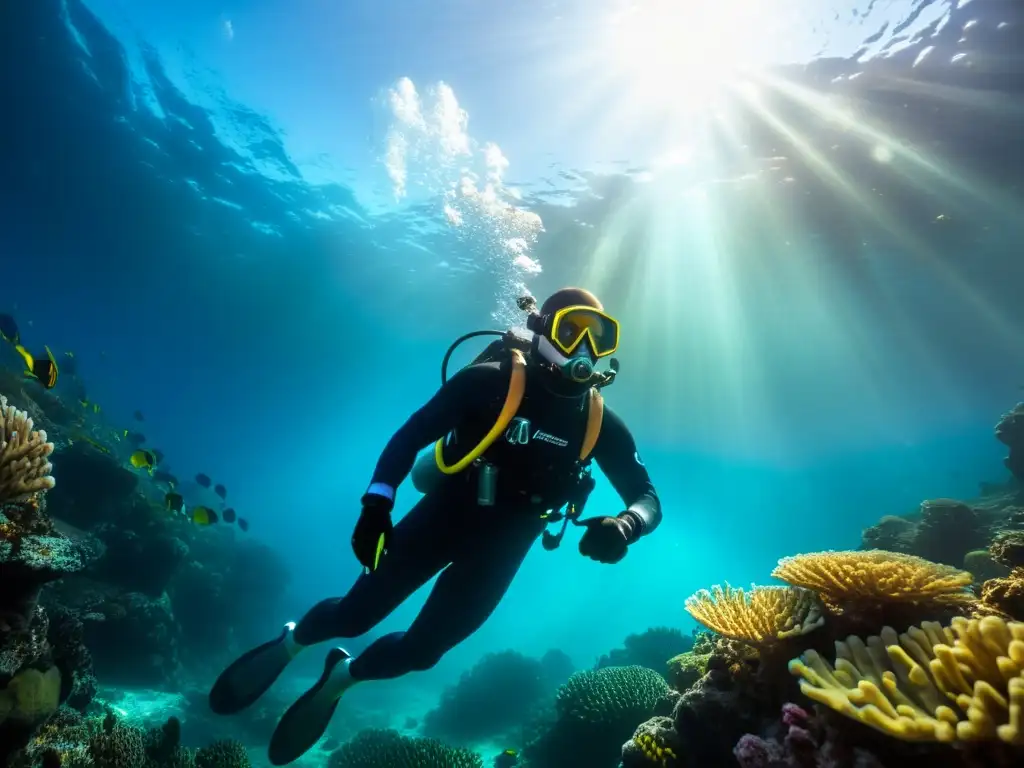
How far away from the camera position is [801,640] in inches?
117

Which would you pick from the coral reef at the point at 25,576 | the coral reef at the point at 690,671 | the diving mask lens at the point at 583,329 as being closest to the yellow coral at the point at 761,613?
the coral reef at the point at 690,671

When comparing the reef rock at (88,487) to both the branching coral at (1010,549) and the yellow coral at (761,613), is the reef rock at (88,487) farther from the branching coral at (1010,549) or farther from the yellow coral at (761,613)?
the branching coral at (1010,549)

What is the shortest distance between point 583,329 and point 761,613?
2497mm

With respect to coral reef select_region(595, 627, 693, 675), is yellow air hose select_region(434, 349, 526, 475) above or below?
below

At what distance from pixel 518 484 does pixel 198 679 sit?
16.4 m

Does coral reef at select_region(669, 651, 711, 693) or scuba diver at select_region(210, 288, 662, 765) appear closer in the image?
scuba diver at select_region(210, 288, 662, 765)

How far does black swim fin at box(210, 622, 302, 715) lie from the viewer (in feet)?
16.4

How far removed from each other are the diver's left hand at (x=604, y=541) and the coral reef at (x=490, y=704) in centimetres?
1399

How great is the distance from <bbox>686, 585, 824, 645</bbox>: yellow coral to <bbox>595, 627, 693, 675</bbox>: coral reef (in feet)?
37.3

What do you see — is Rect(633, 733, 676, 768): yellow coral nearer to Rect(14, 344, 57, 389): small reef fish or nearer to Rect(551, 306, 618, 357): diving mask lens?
Rect(551, 306, 618, 357): diving mask lens

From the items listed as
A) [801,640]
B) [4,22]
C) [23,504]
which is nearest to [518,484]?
[801,640]

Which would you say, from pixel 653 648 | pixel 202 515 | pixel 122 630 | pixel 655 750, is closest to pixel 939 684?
pixel 655 750

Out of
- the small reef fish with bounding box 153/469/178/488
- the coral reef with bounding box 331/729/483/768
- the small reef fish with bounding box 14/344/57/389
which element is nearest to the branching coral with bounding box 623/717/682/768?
the coral reef with bounding box 331/729/483/768

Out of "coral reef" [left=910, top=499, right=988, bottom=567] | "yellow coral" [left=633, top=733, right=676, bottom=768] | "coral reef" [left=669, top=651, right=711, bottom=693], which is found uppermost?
"coral reef" [left=910, top=499, right=988, bottom=567]
